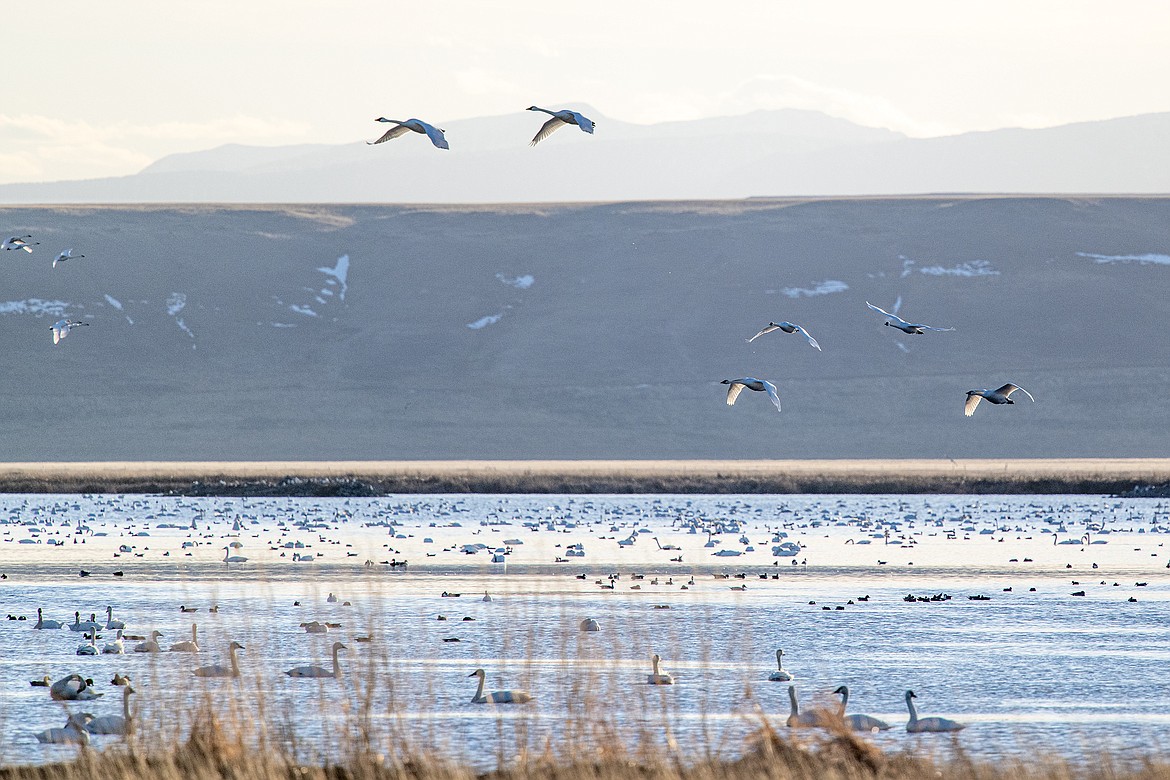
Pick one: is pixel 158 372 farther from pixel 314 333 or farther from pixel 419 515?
pixel 419 515

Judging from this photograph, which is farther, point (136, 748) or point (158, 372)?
point (158, 372)

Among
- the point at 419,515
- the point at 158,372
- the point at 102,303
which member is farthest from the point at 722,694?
the point at 102,303

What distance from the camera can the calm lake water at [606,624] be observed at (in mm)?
12672

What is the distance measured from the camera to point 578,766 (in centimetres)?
982

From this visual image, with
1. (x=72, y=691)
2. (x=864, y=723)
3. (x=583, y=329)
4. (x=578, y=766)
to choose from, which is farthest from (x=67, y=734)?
(x=583, y=329)

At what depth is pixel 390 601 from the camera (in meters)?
20.7

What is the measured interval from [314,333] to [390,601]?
78.8m

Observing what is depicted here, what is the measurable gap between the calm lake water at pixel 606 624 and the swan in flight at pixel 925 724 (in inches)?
5.0

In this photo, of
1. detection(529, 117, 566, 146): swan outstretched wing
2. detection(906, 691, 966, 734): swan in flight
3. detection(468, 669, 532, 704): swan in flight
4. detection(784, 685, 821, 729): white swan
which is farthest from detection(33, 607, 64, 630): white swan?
detection(906, 691, 966, 734): swan in flight

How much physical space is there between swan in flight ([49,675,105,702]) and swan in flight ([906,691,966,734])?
613 centimetres

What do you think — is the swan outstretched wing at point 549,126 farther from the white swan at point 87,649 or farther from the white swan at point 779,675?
the white swan at point 87,649

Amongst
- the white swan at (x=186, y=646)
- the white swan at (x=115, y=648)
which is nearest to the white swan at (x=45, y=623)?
the white swan at (x=115, y=648)

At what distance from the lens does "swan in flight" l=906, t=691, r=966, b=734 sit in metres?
12.5

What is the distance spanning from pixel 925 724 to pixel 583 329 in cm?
8622
